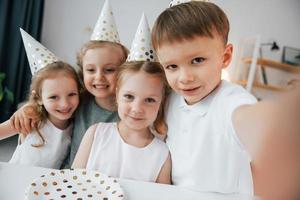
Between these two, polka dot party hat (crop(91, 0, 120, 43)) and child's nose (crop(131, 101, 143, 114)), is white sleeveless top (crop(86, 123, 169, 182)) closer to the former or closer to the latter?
child's nose (crop(131, 101, 143, 114))

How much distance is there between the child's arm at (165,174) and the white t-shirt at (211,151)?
19mm

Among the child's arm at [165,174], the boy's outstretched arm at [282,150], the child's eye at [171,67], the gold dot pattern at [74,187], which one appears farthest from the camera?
the child's arm at [165,174]

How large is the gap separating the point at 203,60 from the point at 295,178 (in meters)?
0.51

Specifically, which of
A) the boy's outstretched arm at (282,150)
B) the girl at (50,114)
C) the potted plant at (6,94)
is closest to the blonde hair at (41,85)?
the girl at (50,114)

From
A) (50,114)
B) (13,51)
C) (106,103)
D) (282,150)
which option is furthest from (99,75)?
(13,51)

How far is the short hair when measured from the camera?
67cm

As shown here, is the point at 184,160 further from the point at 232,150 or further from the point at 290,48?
the point at 290,48

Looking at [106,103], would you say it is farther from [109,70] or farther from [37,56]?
[37,56]

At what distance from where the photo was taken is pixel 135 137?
0.86m

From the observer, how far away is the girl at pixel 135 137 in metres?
0.81

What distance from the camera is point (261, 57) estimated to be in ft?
12.0

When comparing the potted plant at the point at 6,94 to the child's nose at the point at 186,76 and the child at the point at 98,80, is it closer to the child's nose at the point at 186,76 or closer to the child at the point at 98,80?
the child at the point at 98,80

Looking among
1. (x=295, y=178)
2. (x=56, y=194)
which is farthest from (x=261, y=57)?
(x=295, y=178)

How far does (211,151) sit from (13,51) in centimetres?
237
